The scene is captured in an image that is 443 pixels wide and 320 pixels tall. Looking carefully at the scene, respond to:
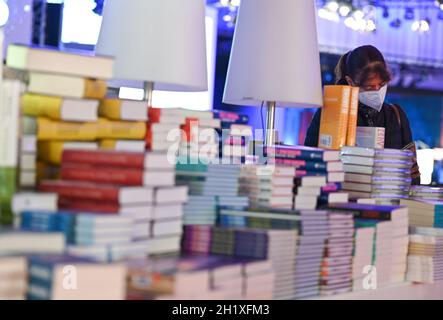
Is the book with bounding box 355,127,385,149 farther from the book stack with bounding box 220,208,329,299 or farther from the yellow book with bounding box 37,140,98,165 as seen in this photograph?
the yellow book with bounding box 37,140,98,165

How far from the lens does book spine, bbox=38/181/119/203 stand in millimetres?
1901

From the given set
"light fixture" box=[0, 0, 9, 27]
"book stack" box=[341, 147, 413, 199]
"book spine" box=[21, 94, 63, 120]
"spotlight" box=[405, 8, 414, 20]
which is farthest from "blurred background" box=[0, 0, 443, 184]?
"book spine" box=[21, 94, 63, 120]

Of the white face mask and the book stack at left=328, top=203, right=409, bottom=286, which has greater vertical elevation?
the white face mask

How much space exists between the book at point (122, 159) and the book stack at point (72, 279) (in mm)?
313

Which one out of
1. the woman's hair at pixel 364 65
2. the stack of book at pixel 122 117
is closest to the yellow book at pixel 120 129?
the stack of book at pixel 122 117

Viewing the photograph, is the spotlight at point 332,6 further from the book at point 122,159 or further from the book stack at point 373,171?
the book at point 122,159

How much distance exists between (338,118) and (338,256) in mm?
1020

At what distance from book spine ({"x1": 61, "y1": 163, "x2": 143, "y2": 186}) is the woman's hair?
191cm

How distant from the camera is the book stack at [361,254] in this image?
2480mm

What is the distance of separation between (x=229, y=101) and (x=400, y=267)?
103cm

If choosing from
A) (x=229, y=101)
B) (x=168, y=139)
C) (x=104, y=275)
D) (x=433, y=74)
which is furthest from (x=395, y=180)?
(x=433, y=74)

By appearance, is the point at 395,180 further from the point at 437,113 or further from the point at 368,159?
the point at 437,113

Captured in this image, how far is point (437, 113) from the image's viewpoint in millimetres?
14281
